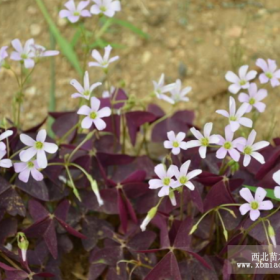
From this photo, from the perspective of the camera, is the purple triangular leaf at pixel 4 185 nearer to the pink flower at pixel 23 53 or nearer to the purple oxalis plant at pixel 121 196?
the purple oxalis plant at pixel 121 196

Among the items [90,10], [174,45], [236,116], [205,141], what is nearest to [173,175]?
[205,141]

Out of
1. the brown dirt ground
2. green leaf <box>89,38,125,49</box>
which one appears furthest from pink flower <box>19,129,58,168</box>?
green leaf <box>89,38,125,49</box>

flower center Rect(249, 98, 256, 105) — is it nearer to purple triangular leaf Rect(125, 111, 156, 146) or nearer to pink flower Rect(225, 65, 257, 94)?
pink flower Rect(225, 65, 257, 94)

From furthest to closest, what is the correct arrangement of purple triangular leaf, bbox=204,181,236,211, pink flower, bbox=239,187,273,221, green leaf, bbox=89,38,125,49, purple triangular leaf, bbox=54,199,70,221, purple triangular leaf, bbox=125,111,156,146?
green leaf, bbox=89,38,125,49 → purple triangular leaf, bbox=125,111,156,146 → purple triangular leaf, bbox=54,199,70,221 → purple triangular leaf, bbox=204,181,236,211 → pink flower, bbox=239,187,273,221

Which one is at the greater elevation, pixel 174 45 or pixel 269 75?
pixel 269 75

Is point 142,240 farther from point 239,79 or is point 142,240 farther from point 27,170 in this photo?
point 239,79

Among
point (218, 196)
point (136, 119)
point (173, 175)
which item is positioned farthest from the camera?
point (136, 119)
